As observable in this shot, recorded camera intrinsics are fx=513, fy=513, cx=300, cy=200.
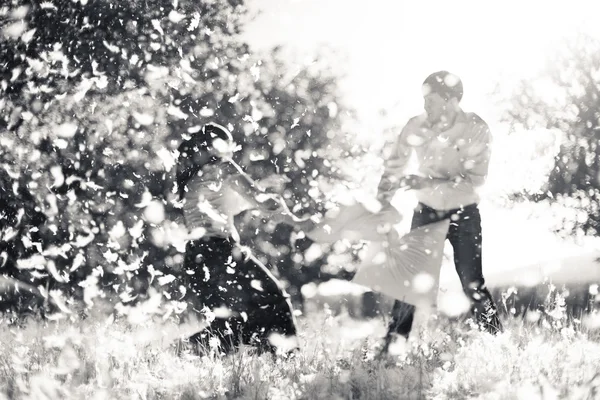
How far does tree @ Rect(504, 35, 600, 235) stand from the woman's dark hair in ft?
40.6

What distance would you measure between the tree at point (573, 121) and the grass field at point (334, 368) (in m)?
10.9

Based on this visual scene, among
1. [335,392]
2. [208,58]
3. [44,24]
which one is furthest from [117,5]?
[335,392]

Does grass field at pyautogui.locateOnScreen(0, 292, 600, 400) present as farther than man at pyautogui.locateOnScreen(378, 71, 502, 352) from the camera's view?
No

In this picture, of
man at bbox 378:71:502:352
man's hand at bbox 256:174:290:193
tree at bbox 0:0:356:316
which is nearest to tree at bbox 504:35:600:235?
man's hand at bbox 256:174:290:193

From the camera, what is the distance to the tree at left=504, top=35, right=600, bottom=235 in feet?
45.5

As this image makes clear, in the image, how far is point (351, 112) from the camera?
11336 millimetres

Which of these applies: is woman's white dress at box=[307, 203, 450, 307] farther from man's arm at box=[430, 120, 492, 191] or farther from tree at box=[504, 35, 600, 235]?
tree at box=[504, 35, 600, 235]

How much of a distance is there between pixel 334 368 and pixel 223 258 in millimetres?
1276

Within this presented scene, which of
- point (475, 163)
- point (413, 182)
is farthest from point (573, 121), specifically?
point (413, 182)

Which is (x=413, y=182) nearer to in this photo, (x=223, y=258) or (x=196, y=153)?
(x=223, y=258)

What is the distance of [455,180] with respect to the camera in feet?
15.2

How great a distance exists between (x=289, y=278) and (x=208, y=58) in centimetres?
457

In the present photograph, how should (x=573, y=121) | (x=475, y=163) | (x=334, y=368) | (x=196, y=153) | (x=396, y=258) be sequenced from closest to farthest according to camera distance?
1. (x=334, y=368)
2. (x=196, y=153)
3. (x=396, y=258)
4. (x=475, y=163)
5. (x=573, y=121)

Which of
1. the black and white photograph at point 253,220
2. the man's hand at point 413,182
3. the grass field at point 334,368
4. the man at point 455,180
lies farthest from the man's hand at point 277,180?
the grass field at point 334,368
